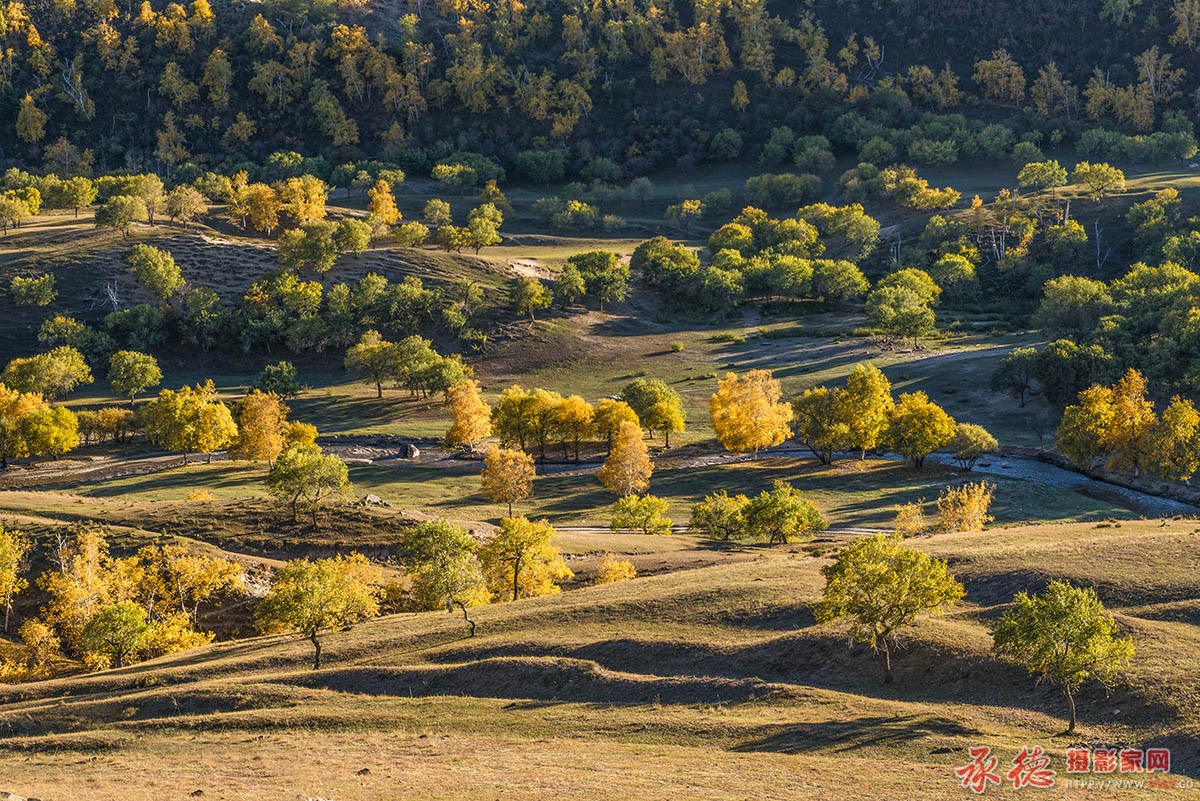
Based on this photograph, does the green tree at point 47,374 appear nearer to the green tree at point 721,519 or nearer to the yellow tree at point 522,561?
the yellow tree at point 522,561

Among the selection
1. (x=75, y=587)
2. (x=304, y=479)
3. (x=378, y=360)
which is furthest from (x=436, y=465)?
(x=75, y=587)

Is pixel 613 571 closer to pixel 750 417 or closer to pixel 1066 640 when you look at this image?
pixel 1066 640

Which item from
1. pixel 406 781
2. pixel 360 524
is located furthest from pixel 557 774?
pixel 360 524

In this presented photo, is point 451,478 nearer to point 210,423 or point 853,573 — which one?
point 210,423

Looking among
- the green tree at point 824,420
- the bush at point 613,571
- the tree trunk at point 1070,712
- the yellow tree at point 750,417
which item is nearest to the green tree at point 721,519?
the bush at point 613,571

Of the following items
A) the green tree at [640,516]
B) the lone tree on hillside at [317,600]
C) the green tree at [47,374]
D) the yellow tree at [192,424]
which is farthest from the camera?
the green tree at [47,374]
